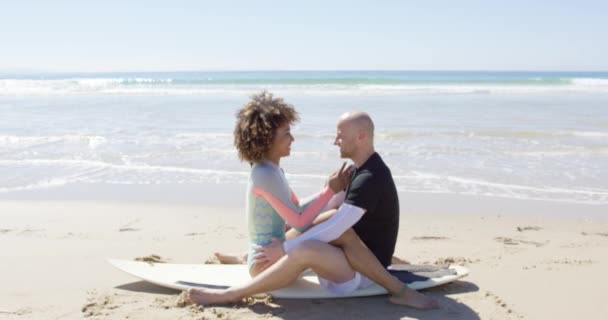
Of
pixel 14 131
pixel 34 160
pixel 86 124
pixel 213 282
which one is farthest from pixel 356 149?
pixel 86 124

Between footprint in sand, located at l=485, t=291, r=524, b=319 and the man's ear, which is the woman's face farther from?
footprint in sand, located at l=485, t=291, r=524, b=319

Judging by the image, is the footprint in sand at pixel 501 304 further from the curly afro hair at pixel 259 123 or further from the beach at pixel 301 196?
the curly afro hair at pixel 259 123

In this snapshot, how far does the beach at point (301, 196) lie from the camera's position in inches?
166

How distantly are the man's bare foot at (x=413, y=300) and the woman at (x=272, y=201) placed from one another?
0.32 m

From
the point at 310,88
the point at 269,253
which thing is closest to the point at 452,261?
the point at 269,253

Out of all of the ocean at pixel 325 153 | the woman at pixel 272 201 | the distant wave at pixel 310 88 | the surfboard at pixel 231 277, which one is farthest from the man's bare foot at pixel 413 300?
the distant wave at pixel 310 88

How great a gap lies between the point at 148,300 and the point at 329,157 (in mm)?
6217

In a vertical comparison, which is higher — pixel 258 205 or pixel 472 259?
pixel 258 205

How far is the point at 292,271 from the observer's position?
3.99m

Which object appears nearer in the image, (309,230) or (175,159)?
(309,230)

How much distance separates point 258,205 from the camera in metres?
4.20

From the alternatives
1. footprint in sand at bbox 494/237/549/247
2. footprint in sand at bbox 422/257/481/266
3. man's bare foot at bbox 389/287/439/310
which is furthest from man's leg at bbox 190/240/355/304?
footprint in sand at bbox 494/237/549/247

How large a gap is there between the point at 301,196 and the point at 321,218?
3.32m

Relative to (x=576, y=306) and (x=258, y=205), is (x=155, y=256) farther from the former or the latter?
(x=576, y=306)
